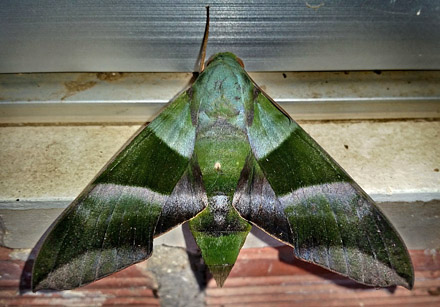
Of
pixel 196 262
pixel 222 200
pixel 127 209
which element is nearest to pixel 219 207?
pixel 222 200

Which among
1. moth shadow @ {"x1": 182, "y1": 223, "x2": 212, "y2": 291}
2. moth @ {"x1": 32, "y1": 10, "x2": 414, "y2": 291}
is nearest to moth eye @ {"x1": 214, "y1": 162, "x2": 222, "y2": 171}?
moth @ {"x1": 32, "y1": 10, "x2": 414, "y2": 291}

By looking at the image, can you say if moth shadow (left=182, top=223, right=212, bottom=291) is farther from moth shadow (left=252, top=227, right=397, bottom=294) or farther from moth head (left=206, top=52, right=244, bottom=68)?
moth head (left=206, top=52, right=244, bottom=68)

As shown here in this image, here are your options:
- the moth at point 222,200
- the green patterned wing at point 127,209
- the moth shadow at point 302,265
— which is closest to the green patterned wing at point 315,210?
the moth at point 222,200

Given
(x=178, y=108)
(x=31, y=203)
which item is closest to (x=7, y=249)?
(x=31, y=203)

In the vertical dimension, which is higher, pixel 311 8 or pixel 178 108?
pixel 311 8

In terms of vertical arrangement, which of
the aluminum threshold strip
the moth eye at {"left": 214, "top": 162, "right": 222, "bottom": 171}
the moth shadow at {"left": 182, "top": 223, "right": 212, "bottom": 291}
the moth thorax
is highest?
the aluminum threshold strip

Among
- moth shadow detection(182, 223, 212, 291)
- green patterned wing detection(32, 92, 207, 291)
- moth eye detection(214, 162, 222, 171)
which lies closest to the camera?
green patterned wing detection(32, 92, 207, 291)

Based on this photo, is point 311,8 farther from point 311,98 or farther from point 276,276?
point 276,276
